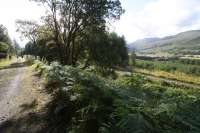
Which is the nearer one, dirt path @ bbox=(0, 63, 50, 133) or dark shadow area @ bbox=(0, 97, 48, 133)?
dark shadow area @ bbox=(0, 97, 48, 133)

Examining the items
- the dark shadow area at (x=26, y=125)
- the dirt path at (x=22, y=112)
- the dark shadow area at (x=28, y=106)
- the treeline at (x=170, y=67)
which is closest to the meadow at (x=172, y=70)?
the treeline at (x=170, y=67)

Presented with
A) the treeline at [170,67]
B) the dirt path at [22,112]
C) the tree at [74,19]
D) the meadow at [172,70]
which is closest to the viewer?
the dirt path at [22,112]

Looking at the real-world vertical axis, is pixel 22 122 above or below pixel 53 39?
below

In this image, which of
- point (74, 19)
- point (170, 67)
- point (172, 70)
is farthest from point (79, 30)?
point (170, 67)

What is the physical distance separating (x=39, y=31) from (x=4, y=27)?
2864 inches

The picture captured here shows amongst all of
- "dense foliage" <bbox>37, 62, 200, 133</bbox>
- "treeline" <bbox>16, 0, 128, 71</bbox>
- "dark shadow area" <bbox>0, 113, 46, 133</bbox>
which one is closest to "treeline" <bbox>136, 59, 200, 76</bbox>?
"treeline" <bbox>16, 0, 128, 71</bbox>

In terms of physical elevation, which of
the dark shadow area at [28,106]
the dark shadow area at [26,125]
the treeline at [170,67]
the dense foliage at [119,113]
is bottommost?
the treeline at [170,67]

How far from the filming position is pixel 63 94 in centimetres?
904

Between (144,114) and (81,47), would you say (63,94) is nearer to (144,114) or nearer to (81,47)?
(144,114)

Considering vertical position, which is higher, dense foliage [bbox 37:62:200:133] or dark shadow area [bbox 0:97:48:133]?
dense foliage [bbox 37:62:200:133]

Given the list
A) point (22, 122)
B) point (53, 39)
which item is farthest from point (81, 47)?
point (22, 122)

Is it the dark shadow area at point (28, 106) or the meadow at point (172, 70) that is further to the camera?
the meadow at point (172, 70)

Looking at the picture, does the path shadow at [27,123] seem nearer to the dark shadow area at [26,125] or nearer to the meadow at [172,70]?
the dark shadow area at [26,125]

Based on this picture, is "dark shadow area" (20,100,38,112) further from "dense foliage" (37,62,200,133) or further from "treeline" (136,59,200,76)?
"treeline" (136,59,200,76)
